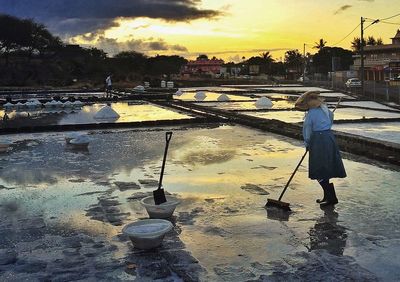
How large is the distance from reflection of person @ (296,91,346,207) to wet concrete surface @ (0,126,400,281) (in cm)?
31

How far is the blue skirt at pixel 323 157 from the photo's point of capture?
194 inches

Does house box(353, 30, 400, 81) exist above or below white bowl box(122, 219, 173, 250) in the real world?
above

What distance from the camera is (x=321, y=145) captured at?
4914 mm

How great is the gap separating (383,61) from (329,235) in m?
46.3

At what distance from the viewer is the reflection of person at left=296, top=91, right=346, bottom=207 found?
4926 millimetres

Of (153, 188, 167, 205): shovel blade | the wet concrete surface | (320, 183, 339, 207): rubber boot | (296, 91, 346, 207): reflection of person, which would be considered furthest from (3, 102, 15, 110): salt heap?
(320, 183, 339, 207): rubber boot

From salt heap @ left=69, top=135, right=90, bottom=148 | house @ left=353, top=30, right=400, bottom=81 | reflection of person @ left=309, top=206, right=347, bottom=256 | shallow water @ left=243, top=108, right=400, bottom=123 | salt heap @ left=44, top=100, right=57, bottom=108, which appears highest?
house @ left=353, top=30, right=400, bottom=81

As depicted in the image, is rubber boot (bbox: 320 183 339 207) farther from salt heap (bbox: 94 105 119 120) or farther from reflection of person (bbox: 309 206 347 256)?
salt heap (bbox: 94 105 119 120)

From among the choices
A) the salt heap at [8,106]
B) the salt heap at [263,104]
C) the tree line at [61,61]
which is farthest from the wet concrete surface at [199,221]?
the tree line at [61,61]

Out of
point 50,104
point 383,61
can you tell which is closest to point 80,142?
point 50,104

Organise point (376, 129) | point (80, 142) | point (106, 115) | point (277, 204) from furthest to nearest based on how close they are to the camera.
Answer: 1. point (106, 115)
2. point (376, 129)
3. point (80, 142)
4. point (277, 204)

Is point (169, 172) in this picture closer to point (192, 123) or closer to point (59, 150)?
point (59, 150)

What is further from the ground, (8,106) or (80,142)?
(8,106)

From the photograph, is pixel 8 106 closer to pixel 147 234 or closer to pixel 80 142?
pixel 80 142
